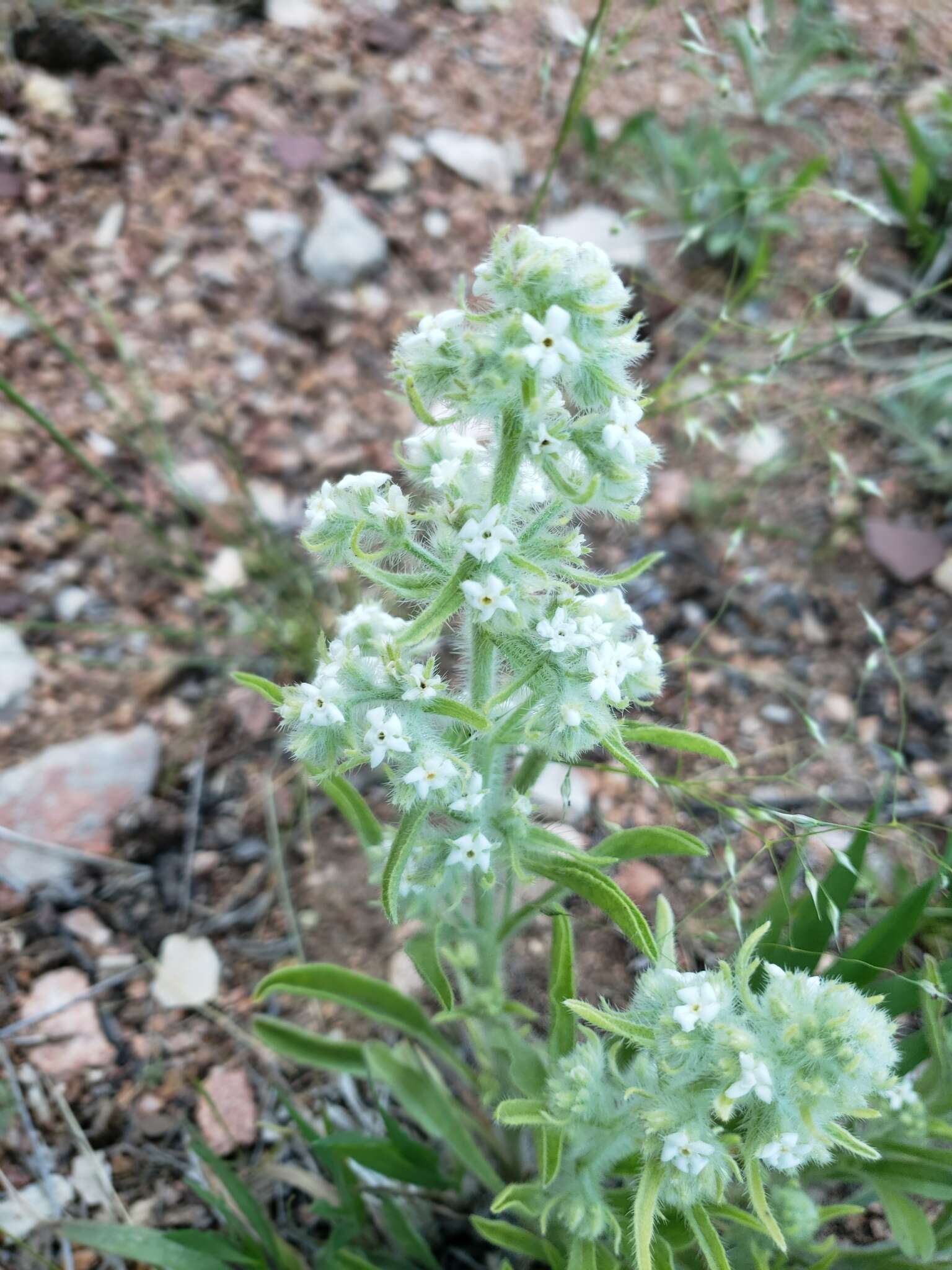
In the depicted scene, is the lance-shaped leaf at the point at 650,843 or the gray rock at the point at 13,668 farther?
the gray rock at the point at 13,668

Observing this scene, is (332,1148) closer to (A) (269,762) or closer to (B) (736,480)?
(A) (269,762)

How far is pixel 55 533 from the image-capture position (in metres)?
4.32

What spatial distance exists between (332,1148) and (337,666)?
55.4 inches

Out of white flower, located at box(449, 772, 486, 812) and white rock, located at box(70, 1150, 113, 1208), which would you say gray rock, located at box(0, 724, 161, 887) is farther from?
white flower, located at box(449, 772, 486, 812)

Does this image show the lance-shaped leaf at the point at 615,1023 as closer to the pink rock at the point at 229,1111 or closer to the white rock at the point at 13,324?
the pink rock at the point at 229,1111

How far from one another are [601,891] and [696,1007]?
0.99ft

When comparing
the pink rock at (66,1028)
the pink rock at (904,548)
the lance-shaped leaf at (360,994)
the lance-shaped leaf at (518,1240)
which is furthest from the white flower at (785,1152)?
the pink rock at (904,548)

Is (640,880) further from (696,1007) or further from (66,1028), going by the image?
(66,1028)

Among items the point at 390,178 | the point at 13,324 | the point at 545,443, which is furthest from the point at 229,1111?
the point at 390,178

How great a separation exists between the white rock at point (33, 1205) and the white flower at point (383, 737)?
6.29ft

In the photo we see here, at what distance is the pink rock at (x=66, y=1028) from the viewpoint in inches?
132

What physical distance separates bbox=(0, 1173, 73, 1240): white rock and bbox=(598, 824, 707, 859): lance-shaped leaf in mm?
1984

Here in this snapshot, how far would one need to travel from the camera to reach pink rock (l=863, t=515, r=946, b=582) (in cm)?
442

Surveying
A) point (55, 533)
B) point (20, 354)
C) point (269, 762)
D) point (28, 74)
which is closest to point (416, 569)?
point (269, 762)
